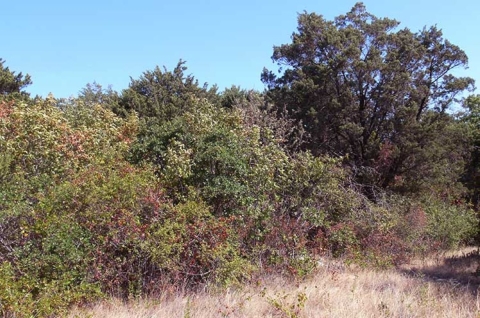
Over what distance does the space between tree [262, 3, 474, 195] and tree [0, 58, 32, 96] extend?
44.5ft

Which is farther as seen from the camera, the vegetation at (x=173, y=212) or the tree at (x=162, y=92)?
the tree at (x=162, y=92)

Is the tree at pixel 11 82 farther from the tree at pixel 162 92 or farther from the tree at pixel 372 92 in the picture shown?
the tree at pixel 372 92

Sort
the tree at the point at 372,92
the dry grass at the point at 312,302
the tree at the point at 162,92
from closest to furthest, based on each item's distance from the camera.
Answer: the dry grass at the point at 312,302 → the tree at the point at 372,92 → the tree at the point at 162,92

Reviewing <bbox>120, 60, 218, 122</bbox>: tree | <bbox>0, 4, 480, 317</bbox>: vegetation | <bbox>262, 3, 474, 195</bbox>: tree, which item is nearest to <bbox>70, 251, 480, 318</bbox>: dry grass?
<bbox>0, 4, 480, 317</bbox>: vegetation

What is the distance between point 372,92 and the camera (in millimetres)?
18750

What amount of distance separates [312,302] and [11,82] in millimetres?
21646

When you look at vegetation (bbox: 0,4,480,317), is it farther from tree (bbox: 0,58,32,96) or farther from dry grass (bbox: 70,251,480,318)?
tree (bbox: 0,58,32,96)

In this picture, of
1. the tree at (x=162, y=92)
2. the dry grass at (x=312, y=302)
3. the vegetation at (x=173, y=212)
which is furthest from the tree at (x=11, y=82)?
the dry grass at (x=312, y=302)

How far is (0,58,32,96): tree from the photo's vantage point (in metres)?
22.0

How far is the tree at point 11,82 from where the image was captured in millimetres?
21969

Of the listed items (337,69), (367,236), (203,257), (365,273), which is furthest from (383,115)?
(203,257)

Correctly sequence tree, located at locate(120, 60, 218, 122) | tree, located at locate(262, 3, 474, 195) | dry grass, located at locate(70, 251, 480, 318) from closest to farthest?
dry grass, located at locate(70, 251, 480, 318)
tree, located at locate(262, 3, 474, 195)
tree, located at locate(120, 60, 218, 122)

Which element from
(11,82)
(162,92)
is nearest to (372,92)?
(162,92)

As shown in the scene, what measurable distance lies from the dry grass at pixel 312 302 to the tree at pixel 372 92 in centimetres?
1045
